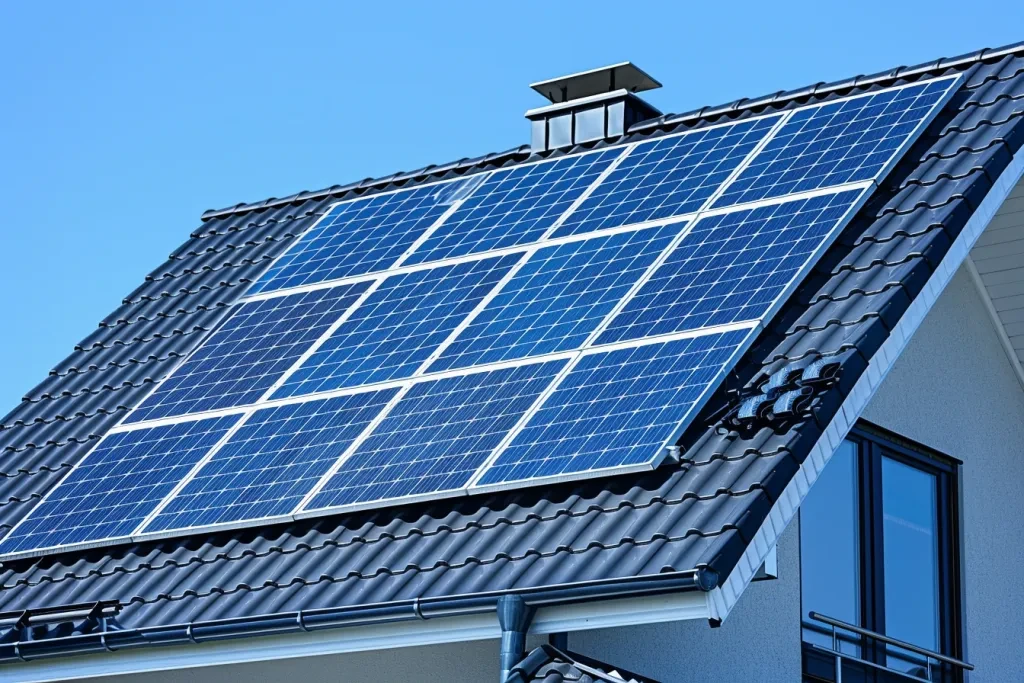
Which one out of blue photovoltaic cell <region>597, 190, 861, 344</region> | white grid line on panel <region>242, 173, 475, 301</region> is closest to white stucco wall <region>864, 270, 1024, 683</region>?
blue photovoltaic cell <region>597, 190, 861, 344</region>

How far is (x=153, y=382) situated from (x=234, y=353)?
91 cm

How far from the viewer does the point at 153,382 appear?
13.4 metres

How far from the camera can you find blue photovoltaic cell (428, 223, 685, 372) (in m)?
11.0

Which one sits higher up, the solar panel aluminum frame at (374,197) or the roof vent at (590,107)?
the roof vent at (590,107)

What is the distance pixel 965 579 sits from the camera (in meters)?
12.3

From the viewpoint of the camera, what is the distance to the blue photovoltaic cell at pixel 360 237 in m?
13.5

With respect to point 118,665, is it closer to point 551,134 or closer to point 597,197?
point 597,197

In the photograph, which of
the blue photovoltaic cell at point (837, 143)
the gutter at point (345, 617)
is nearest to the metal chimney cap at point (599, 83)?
the blue photovoltaic cell at point (837, 143)

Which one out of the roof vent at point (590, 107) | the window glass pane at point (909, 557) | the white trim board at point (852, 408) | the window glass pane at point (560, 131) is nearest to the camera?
the white trim board at point (852, 408)

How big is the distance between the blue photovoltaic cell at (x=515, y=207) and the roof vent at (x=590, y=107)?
662 millimetres

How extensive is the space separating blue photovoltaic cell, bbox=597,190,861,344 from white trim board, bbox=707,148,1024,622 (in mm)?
751

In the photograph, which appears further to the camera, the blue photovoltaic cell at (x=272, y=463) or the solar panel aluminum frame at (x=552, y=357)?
the blue photovoltaic cell at (x=272, y=463)

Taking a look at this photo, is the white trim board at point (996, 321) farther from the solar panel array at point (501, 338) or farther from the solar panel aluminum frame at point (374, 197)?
the solar panel aluminum frame at point (374, 197)

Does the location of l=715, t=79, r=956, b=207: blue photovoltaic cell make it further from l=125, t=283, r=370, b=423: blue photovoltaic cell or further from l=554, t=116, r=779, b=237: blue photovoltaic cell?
l=125, t=283, r=370, b=423: blue photovoltaic cell
